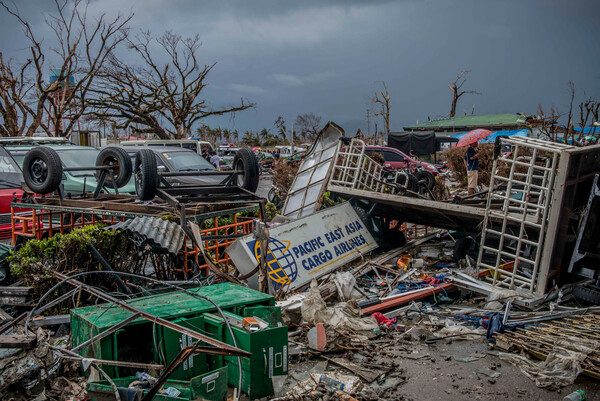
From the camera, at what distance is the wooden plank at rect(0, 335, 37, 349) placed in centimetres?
389

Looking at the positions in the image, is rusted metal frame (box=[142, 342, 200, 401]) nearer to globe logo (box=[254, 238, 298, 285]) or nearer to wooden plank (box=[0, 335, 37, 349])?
wooden plank (box=[0, 335, 37, 349])

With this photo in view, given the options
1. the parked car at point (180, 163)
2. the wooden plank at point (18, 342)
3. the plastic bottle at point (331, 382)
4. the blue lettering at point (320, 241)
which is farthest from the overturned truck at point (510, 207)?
the wooden plank at point (18, 342)

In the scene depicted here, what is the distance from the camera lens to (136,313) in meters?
3.98

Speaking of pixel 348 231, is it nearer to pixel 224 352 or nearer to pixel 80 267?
pixel 80 267

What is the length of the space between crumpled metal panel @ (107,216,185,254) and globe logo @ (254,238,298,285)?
159cm

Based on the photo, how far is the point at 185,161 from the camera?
12211 millimetres

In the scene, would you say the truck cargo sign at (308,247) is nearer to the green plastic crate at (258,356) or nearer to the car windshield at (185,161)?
the green plastic crate at (258,356)

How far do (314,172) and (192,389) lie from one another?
28.1 ft

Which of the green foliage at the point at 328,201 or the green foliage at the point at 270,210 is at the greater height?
the green foliage at the point at 328,201

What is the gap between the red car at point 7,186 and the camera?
9.35 meters

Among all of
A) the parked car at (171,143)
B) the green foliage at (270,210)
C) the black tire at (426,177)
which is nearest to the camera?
the green foliage at (270,210)

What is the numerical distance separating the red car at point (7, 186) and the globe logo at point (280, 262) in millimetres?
5093

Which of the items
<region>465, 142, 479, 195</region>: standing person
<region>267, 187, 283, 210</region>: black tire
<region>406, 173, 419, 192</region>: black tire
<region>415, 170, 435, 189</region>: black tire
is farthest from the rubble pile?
<region>267, 187, 283, 210</region>: black tire

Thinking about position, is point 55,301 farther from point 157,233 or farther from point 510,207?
point 510,207
